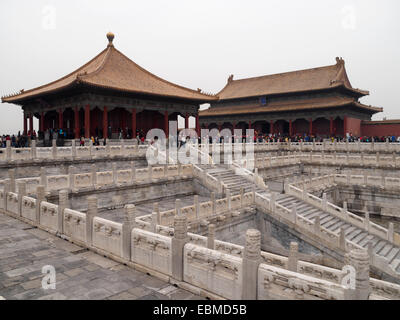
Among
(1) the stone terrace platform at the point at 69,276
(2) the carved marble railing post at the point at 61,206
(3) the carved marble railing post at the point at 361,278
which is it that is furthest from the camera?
(2) the carved marble railing post at the point at 61,206

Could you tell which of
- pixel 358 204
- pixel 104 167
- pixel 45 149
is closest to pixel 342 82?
pixel 358 204

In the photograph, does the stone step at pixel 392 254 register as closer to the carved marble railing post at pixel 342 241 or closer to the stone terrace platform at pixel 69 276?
the carved marble railing post at pixel 342 241

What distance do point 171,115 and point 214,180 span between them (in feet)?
55.2

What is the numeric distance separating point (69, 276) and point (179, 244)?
7.44 feet

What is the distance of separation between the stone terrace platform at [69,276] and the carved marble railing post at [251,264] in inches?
37.7

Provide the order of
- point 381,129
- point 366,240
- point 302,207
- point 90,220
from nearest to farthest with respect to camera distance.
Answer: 1. point 90,220
2. point 366,240
3. point 302,207
4. point 381,129

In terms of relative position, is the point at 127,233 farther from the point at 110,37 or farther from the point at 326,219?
the point at 110,37

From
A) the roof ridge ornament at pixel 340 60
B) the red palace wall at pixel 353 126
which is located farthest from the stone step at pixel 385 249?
the roof ridge ornament at pixel 340 60

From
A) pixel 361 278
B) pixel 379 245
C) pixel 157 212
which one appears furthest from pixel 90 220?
pixel 379 245

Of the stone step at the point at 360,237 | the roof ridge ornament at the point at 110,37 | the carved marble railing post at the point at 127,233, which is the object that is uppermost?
the roof ridge ornament at the point at 110,37

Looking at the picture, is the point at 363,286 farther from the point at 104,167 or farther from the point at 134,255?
the point at 104,167

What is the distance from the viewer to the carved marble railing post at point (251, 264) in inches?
191

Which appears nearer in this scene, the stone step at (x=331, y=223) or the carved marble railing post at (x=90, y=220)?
the carved marble railing post at (x=90, y=220)

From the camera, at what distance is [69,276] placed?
20.0ft
